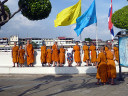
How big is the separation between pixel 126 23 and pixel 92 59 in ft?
16.9

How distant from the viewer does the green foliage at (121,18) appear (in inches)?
667

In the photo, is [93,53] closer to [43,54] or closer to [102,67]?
[43,54]

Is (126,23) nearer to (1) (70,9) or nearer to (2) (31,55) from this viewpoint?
(1) (70,9)

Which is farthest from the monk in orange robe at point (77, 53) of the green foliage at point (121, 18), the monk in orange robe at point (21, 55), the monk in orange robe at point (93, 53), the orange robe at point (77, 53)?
the green foliage at point (121, 18)

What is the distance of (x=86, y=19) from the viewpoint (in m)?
14.2

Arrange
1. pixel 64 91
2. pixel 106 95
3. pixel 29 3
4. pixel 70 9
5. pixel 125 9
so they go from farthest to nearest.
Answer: pixel 125 9
pixel 70 9
pixel 64 91
pixel 106 95
pixel 29 3

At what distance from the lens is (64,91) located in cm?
818

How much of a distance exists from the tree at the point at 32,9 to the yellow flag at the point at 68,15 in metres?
5.68

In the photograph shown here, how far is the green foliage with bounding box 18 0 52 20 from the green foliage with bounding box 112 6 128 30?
1160cm

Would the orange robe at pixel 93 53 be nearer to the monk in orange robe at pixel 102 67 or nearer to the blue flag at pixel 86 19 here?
the blue flag at pixel 86 19

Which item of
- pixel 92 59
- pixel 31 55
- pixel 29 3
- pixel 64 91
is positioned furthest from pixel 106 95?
pixel 31 55

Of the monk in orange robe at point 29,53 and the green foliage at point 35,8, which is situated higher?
the green foliage at point 35,8

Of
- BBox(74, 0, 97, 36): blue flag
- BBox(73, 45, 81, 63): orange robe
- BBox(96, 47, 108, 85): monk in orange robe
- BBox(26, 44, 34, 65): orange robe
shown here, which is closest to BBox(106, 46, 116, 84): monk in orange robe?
BBox(96, 47, 108, 85): monk in orange robe

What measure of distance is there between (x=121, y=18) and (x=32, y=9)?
12.2 metres
